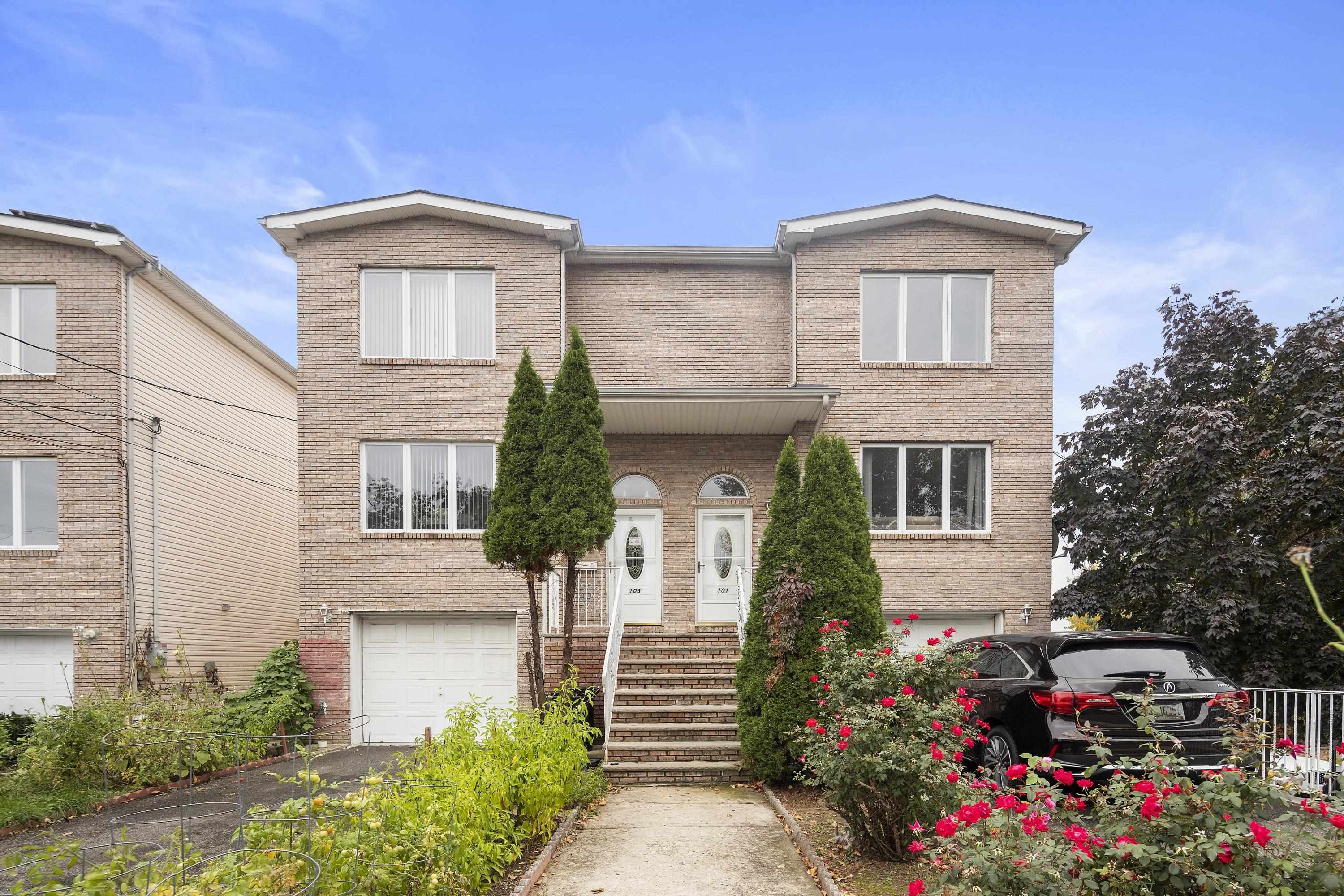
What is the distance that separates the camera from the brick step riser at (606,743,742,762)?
9039 mm

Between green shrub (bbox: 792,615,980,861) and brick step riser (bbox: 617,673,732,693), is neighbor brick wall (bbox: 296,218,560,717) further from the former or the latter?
green shrub (bbox: 792,615,980,861)

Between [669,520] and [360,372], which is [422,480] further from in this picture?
[669,520]

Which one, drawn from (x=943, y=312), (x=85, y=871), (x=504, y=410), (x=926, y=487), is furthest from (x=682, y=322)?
(x=85, y=871)

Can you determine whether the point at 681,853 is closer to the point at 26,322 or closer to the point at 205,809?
the point at 205,809

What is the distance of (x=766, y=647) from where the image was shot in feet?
28.2

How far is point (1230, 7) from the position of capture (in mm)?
9773

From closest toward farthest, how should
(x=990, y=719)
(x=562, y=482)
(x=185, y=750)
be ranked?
(x=990, y=719) → (x=562, y=482) → (x=185, y=750)

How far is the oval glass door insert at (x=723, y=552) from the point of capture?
13125 mm

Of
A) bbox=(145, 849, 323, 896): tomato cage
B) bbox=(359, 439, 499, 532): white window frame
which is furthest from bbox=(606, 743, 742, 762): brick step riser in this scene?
bbox=(145, 849, 323, 896): tomato cage

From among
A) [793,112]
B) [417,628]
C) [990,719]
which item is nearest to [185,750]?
[417,628]

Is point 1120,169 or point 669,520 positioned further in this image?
point 669,520

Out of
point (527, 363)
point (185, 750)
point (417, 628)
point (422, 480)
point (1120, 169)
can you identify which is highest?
point (1120, 169)

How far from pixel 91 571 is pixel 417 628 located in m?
4.88

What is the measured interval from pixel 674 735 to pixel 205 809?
5.10 meters
